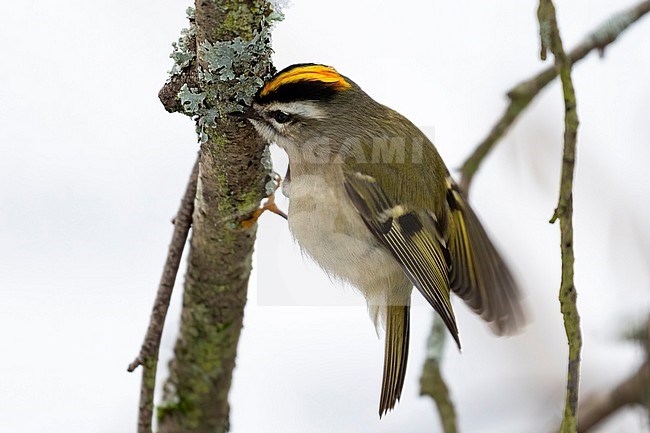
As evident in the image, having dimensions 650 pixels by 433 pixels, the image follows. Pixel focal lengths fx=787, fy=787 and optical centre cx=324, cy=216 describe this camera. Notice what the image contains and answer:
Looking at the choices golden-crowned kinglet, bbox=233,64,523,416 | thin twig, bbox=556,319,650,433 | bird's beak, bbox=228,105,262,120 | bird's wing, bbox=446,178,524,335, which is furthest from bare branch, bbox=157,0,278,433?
thin twig, bbox=556,319,650,433

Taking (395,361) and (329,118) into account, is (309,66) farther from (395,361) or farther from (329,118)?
(395,361)

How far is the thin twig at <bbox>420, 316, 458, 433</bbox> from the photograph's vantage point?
1.52m

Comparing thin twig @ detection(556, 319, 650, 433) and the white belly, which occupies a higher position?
the white belly

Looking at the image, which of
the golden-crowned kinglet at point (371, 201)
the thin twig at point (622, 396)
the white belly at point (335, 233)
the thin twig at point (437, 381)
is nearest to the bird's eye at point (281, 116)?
the golden-crowned kinglet at point (371, 201)

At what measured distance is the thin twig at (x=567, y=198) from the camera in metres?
0.97

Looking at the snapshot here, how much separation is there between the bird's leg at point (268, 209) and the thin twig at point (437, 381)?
A: 16.6 inches

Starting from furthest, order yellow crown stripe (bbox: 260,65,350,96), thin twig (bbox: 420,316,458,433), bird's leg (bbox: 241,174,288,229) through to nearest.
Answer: thin twig (bbox: 420,316,458,433) → bird's leg (bbox: 241,174,288,229) → yellow crown stripe (bbox: 260,65,350,96)

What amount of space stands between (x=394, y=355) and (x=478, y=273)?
0.84 ft

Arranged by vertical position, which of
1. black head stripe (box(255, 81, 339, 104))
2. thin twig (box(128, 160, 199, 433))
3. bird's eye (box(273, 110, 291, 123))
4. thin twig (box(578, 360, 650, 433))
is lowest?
thin twig (box(578, 360, 650, 433))

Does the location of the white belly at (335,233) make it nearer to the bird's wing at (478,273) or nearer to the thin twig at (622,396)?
the bird's wing at (478,273)

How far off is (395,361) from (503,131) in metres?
0.55

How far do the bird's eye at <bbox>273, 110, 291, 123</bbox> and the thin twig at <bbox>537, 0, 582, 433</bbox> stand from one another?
476 millimetres

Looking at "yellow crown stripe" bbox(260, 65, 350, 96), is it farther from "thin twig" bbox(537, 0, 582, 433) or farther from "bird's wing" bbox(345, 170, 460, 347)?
"thin twig" bbox(537, 0, 582, 433)

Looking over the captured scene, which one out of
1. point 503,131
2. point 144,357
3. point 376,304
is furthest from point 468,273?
point 144,357
